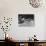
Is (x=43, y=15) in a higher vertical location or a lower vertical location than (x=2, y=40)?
higher

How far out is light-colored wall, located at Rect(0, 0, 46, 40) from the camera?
3238 mm

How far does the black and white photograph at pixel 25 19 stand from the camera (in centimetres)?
328

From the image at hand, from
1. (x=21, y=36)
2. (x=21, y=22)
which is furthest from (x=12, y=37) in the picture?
(x=21, y=22)

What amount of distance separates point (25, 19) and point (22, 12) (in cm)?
20

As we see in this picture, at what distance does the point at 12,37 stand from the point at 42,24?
0.86 m

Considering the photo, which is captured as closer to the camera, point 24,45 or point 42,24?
point 24,45

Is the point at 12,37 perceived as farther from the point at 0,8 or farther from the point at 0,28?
the point at 0,8

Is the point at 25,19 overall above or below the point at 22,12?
below

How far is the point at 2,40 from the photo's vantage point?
3.15m

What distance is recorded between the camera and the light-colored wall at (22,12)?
10.6 feet

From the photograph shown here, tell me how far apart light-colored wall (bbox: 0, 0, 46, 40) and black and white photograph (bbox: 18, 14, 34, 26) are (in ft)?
0.26

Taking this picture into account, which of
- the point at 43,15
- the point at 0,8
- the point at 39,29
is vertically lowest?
the point at 39,29

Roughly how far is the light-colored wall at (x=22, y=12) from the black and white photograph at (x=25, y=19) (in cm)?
8

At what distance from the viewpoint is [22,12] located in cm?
329
